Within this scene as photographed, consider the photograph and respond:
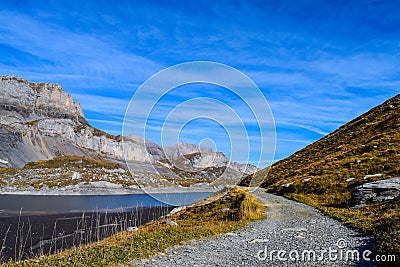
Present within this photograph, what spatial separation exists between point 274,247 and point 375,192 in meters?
17.0

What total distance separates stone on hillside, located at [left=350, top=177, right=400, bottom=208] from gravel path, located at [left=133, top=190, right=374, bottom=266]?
259 inches

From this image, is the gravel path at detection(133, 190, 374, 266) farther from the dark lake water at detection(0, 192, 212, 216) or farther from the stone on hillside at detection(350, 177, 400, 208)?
the dark lake water at detection(0, 192, 212, 216)

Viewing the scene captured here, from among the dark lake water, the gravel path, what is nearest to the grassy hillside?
the gravel path

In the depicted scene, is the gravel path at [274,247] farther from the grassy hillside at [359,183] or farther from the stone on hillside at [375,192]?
the stone on hillside at [375,192]

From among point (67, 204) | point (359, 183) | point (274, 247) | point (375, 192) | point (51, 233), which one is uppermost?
point (359, 183)

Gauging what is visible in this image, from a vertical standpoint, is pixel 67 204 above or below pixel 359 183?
below

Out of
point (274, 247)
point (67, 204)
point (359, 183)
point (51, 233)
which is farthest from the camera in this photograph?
point (67, 204)

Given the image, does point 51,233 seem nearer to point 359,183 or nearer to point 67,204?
point 359,183

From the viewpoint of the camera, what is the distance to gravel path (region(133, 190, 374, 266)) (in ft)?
49.4

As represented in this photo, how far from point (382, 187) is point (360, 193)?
196 centimetres

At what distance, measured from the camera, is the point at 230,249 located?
1803cm

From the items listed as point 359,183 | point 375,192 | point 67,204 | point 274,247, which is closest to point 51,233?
point 274,247

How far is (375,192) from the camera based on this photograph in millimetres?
29531

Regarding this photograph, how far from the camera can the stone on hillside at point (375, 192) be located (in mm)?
28406
